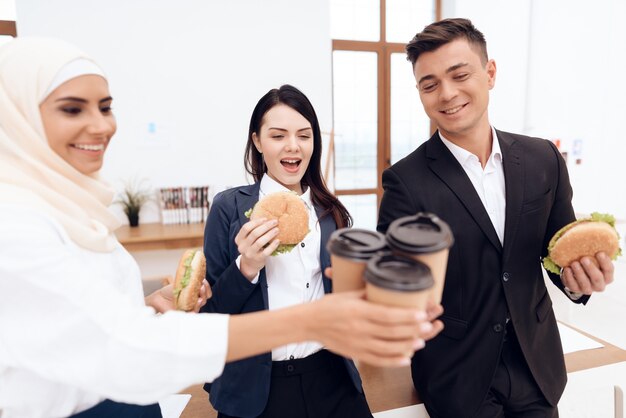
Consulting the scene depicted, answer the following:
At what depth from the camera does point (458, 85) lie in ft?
4.42

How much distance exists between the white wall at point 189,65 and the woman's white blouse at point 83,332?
12.2 feet

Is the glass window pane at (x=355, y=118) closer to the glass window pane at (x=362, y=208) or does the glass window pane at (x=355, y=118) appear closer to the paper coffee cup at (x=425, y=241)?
the glass window pane at (x=362, y=208)

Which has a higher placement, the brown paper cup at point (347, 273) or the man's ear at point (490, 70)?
the man's ear at point (490, 70)

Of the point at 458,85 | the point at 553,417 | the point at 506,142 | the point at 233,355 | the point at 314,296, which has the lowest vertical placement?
the point at 553,417

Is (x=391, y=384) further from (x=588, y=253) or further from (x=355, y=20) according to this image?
(x=355, y=20)

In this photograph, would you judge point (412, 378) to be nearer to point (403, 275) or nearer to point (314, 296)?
point (314, 296)

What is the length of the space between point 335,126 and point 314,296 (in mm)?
3955

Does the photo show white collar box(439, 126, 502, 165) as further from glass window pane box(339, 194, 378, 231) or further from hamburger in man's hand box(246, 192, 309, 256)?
glass window pane box(339, 194, 378, 231)

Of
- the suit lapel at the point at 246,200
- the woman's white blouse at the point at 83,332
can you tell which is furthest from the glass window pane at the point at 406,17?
the woman's white blouse at the point at 83,332

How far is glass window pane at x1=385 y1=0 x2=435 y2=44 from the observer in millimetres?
5105

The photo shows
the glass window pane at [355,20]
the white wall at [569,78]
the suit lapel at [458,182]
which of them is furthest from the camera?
the glass window pane at [355,20]

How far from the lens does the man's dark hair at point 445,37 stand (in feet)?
4.36

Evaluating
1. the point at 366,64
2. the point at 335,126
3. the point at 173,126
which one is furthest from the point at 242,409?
the point at 366,64

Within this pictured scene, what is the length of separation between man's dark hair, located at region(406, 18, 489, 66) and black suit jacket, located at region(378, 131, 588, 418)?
40cm
